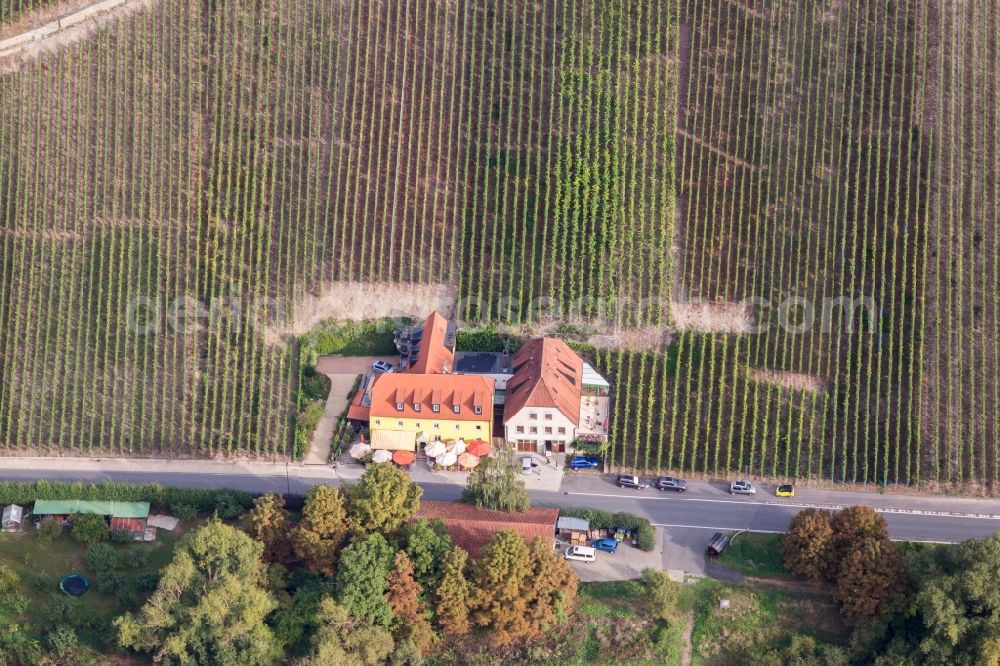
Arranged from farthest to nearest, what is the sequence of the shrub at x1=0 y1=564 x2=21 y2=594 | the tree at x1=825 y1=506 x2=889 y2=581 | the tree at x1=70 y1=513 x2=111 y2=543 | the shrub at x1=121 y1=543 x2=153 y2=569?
the tree at x1=70 y1=513 x2=111 y2=543 → the shrub at x1=121 y1=543 x2=153 y2=569 → the shrub at x1=0 y1=564 x2=21 y2=594 → the tree at x1=825 y1=506 x2=889 y2=581

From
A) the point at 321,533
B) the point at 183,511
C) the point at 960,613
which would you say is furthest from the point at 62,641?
the point at 960,613

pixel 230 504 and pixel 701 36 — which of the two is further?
pixel 701 36

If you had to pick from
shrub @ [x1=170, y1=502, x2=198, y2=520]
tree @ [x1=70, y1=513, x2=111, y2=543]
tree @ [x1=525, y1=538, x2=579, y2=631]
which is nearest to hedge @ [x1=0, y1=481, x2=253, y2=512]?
shrub @ [x1=170, y1=502, x2=198, y2=520]

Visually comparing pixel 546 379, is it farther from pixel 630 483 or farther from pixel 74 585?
pixel 74 585

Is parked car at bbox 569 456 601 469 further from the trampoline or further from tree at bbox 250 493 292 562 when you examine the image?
the trampoline

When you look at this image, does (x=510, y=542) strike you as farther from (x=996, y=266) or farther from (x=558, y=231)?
(x=996, y=266)

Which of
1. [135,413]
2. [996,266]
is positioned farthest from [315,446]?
[996,266]

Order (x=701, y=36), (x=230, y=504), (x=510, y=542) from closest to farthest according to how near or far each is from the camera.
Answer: (x=510, y=542) < (x=230, y=504) < (x=701, y=36)

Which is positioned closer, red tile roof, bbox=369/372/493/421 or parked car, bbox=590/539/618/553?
parked car, bbox=590/539/618/553
